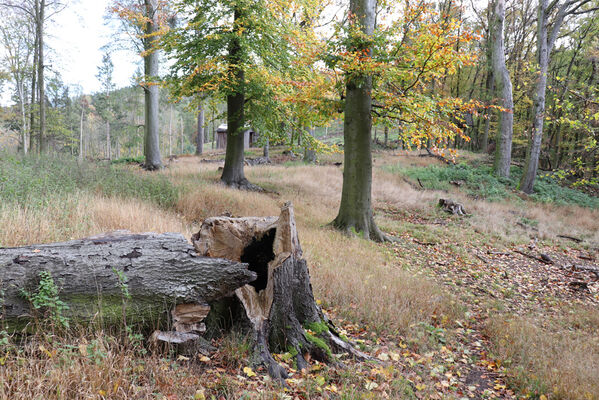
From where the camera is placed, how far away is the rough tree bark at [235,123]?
38.2 ft

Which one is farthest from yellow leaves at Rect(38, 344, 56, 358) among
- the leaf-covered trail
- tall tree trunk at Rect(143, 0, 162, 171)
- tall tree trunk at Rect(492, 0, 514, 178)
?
tall tree trunk at Rect(492, 0, 514, 178)

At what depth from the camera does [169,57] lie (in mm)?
11523

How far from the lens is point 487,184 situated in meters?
18.5

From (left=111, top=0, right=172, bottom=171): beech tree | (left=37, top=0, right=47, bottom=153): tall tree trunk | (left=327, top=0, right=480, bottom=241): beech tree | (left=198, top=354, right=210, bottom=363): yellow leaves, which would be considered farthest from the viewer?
(left=37, top=0, right=47, bottom=153): tall tree trunk

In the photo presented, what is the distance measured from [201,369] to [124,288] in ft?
3.07

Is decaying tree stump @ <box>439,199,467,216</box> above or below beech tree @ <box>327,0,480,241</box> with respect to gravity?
below

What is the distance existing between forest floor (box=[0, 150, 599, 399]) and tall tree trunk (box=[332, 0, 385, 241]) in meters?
0.70

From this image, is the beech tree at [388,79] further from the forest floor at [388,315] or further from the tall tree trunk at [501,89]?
the tall tree trunk at [501,89]

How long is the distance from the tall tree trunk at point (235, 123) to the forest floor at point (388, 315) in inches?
98.8

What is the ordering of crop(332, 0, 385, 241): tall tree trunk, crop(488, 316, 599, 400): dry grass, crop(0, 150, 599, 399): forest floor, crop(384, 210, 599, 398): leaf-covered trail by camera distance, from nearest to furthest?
crop(0, 150, 599, 399): forest floor, crop(488, 316, 599, 400): dry grass, crop(384, 210, 599, 398): leaf-covered trail, crop(332, 0, 385, 241): tall tree trunk

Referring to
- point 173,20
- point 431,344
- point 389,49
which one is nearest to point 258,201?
point 389,49

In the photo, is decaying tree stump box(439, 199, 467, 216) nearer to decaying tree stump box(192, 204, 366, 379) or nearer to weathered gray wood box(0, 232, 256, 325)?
decaying tree stump box(192, 204, 366, 379)

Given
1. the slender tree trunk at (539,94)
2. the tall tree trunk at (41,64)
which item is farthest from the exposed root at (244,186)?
the slender tree trunk at (539,94)

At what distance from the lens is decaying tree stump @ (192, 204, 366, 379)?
3.45 metres
